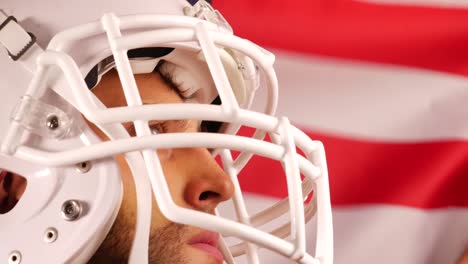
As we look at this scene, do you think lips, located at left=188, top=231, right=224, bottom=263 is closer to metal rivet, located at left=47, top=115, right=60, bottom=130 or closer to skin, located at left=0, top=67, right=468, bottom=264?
skin, located at left=0, top=67, right=468, bottom=264

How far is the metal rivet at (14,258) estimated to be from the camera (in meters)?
0.84

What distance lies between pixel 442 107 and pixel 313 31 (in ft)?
0.91

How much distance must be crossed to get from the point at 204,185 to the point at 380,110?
655 mm

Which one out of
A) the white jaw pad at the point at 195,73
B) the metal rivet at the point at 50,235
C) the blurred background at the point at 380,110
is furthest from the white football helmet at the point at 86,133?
the blurred background at the point at 380,110

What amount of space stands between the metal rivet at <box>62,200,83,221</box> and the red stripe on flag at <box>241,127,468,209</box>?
0.73 metres

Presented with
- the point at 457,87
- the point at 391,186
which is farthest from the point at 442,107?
the point at 391,186

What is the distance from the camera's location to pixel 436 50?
159 centimetres

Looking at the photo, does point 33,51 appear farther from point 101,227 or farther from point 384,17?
point 384,17

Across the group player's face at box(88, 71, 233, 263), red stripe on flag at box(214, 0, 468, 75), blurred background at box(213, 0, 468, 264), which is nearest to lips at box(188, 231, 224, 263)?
player's face at box(88, 71, 233, 263)

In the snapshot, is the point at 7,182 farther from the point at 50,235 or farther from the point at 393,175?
the point at 393,175

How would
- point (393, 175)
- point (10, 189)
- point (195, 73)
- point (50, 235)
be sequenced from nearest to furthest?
point (50, 235) < point (10, 189) < point (195, 73) < point (393, 175)

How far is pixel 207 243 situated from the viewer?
1016 mm

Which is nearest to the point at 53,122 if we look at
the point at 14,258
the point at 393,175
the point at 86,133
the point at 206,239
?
the point at 86,133

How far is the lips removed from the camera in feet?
3.24
